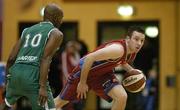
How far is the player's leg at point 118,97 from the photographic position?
9805mm

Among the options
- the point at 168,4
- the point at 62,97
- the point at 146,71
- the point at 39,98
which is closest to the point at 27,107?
the point at 146,71

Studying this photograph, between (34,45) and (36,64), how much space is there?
0.82 ft

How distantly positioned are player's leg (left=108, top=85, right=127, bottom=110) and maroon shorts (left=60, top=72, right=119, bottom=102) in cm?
8

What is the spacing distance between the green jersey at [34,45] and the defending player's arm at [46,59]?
10cm

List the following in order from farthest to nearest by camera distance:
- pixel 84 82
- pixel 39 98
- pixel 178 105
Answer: pixel 178 105 → pixel 84 82 → pixel 39 98

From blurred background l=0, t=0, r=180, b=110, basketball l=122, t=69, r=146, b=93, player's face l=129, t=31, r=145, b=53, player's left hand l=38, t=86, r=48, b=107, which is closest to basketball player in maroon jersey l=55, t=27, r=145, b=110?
player's face l=129, t=31, r=145, b=53

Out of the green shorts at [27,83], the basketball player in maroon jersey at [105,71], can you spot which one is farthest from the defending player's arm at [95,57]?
the green shorts at [27,83]

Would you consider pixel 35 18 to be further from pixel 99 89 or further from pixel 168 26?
pixel 99 89

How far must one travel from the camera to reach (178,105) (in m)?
17.9

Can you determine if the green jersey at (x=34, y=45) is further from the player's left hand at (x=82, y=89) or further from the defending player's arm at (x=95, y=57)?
the player's left hand at (x=82, y=89)

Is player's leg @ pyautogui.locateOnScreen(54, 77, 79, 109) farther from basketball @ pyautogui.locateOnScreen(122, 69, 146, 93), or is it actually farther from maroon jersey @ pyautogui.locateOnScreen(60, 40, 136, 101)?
basketball @ pyautogui.locateOnScreen(122, 69, 146, 93)

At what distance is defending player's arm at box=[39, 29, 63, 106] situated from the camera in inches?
311

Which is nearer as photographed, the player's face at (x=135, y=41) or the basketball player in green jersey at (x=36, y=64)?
the basketball player in green jersey at (x=36, y=64)

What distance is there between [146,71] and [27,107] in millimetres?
3610
